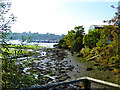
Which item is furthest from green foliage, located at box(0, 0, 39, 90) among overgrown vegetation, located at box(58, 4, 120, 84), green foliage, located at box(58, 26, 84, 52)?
green foliage, located at box(58, 26, 84, 52)

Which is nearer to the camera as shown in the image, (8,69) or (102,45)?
(8,69)

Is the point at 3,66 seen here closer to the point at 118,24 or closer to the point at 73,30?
the point at 118,24

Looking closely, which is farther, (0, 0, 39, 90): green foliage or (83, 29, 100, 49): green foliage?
(83, 29, 100, 49): green foliage

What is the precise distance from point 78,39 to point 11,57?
1043 inches

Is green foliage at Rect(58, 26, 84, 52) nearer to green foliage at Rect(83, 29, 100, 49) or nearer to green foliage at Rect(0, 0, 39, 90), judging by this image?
green foliage at Rect(83, 29, 100, 49)

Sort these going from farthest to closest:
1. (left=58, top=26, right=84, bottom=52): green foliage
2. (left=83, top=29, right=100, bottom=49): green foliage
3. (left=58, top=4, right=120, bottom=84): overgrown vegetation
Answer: (left=58, top=26, right=84, bottom=52): green foliage
(left=83, top=29, right=100, bottom=49): green foliage
(left=58, top=4, right=120, bottom=84): overgrown vegetation

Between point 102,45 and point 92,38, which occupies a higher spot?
point 92,38

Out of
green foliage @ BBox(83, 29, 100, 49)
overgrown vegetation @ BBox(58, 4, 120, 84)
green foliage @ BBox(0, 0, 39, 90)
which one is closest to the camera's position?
green foliage @ BBox(0, 0, 39, 90)

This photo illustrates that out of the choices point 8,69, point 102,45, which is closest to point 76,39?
point 102,45

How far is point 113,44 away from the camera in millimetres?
7582

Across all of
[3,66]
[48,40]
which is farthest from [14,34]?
[48,40]

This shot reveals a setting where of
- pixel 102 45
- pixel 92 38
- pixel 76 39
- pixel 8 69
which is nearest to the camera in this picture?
pixel 8 69

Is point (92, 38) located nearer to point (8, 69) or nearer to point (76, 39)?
point (76, 39)

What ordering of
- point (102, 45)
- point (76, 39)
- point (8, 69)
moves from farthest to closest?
point (76, 39), point (102, 45), point (8, 69)
